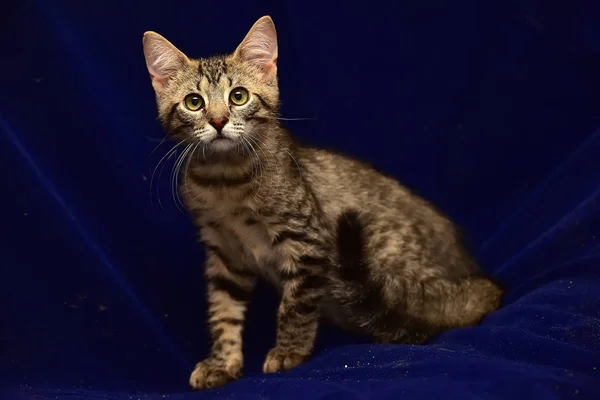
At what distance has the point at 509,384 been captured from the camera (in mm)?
1453

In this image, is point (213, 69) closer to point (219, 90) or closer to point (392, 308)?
point (219, 90)

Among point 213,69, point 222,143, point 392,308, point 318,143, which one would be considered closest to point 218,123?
point 222,143

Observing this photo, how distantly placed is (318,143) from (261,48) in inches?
22.7

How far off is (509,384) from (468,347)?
11.6 inches

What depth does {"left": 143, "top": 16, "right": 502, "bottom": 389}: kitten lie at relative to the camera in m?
1.78

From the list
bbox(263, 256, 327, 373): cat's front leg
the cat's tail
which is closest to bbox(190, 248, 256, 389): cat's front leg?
bbox(263, 256, 327, 373): cat's front leg

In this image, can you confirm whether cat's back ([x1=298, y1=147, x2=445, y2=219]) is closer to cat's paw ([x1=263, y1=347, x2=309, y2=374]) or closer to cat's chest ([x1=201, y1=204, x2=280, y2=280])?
cat's chest ([x1=201, y1=204, x2=280, y2=280])

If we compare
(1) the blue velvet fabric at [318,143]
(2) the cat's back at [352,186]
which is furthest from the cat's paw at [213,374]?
(2) the cat's back at [352,186]

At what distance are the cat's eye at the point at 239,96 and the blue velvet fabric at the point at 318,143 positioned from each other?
1.64 feet

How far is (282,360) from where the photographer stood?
185 cm

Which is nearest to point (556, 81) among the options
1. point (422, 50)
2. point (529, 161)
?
point (529, 161)

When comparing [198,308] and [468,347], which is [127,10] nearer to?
[198,308]

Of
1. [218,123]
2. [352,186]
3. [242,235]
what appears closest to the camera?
[218,123]

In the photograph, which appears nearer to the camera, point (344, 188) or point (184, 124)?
point (184, 124)
